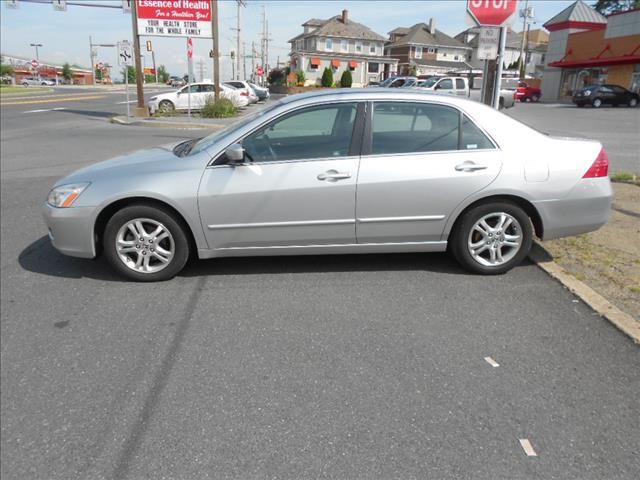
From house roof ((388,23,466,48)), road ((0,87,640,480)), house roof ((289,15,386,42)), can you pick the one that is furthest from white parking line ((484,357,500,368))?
house roof ((388,23,466,48))

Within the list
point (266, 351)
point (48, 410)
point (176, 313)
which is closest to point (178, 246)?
point (176, 313)

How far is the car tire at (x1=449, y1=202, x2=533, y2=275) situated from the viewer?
4.29 metres

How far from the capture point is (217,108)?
2178cm

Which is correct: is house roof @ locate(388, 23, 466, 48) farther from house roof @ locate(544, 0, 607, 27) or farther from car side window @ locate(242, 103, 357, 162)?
car side window @ locate(242, 103, 357, 162)

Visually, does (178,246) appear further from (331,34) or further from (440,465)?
(331,34)

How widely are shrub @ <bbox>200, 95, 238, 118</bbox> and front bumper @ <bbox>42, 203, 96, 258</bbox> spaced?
18403 millimetres

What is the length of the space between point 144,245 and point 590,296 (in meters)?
3.70

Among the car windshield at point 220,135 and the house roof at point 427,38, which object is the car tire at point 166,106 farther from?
the house roof at point 427,38

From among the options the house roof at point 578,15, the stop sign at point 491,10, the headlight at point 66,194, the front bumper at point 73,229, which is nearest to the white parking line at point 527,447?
the front bumper at point 73,229

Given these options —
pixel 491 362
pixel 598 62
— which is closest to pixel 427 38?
pixel 598 62

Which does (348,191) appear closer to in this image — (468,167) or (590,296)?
(468,167)

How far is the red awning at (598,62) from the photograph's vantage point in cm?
3465

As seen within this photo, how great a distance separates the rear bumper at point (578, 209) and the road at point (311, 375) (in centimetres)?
49

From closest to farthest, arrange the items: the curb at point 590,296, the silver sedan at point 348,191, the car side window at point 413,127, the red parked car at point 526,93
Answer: the curb at point 590,296
the silver sedan at point 348,191
the car side window at point 413,127
the red parked car at point 526,93
